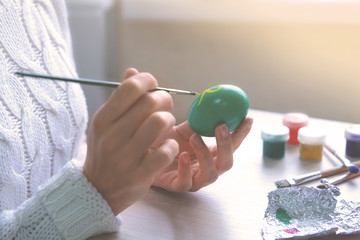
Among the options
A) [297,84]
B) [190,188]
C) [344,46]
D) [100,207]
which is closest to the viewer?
[100,207]

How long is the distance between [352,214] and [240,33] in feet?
4.49

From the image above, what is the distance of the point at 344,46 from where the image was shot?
5.51 ft

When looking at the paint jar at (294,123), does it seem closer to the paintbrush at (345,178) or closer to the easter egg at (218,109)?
the paintbrush at (345,178)

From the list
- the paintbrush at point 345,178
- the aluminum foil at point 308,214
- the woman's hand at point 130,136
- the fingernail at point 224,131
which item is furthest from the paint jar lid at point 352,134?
the woman's hand at point 130,136

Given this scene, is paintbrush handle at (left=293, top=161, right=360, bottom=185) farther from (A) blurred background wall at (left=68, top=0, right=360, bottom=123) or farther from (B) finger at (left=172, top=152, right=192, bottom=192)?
(A) blurred background wall at (left=68, top=0, right=360, bottom=123)

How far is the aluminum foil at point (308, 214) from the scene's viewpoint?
0.61m

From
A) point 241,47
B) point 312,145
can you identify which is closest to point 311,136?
point 312,145

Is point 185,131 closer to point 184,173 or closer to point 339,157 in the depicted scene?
point 184,173

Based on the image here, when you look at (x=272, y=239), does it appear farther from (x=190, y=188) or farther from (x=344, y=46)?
(x=344, y=46)

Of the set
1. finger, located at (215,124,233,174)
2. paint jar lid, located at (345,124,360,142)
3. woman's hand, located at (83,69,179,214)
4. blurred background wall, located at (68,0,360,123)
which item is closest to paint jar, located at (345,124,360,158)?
paint jar lid, located at (345,124,360,142)

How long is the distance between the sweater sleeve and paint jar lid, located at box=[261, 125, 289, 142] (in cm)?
42

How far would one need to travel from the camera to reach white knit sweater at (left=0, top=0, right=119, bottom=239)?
1.97ft

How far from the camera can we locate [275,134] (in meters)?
0.89

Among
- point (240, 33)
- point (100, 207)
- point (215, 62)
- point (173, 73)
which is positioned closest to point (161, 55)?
point (173, 73)
